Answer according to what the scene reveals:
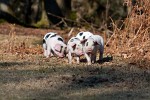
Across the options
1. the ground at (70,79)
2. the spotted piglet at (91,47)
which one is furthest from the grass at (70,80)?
the spotted piglet at (91,47)

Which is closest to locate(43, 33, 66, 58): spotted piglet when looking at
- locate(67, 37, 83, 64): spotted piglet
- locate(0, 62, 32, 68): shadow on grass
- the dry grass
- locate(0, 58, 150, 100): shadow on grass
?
the dry grass

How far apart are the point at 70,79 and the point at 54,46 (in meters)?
2.71

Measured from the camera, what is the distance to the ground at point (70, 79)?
955cm

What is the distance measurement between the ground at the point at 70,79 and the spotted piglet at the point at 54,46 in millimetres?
200

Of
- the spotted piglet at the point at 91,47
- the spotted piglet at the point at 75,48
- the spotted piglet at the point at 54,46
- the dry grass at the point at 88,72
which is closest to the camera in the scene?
the dry grass at the point at 88,72

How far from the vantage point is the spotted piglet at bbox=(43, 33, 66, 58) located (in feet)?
43.3

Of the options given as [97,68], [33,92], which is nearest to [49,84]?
[33,92]

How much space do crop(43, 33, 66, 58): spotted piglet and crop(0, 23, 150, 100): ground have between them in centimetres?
20

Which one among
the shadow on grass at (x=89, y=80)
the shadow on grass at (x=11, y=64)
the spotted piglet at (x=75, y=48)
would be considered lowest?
the shadow on grass at (x=89, y=80)

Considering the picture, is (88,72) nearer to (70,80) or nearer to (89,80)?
(89,80)

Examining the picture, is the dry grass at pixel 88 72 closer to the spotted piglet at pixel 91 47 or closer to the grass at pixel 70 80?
the grass at pixel 70 80

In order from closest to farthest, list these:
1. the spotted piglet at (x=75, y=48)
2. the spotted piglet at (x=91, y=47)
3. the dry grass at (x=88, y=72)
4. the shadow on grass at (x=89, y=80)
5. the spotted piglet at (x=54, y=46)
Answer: the shadow on grass at (x=89, y=80) < the dry grass at (x=88, y=72) < the spotted piglet at (x=91, y=47) < the spotted piglet at (x=75, y=48) < the spotted piglet at (x=54, y=46)

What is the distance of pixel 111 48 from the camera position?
1495 cm

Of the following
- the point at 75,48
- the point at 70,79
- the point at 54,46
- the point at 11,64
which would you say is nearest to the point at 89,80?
the point at 70,79
